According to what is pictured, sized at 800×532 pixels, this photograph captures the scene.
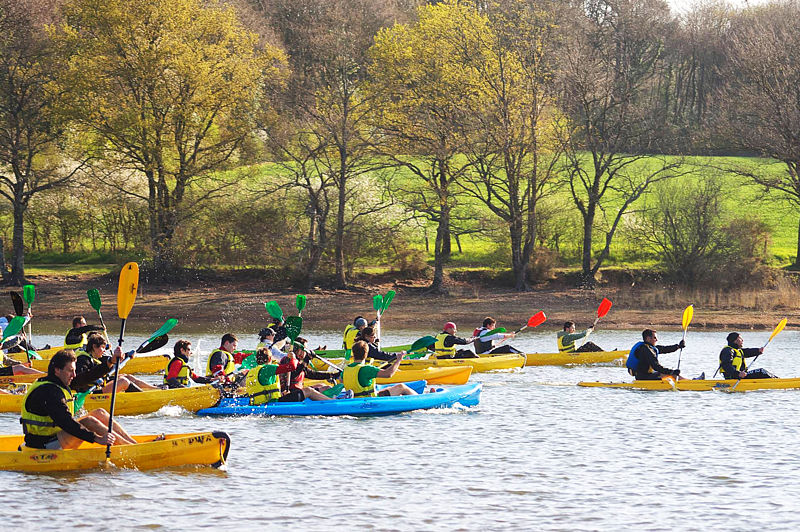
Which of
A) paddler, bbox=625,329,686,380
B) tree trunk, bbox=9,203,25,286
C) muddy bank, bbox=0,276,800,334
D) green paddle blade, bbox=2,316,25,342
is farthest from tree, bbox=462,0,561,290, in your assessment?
green paddle blade, bbox=2,316,25,342

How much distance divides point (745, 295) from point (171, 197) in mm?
18905

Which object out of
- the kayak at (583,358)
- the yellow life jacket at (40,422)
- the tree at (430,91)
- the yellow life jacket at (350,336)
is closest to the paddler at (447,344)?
the yellow life jacket at (350,336)

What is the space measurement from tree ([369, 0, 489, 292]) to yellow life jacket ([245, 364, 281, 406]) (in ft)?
62.7

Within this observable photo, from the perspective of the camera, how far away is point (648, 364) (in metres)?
17.3

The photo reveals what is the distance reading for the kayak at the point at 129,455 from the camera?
10758mm

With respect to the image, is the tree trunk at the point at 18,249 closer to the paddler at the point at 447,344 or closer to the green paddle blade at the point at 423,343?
the paddler at the point at 447,344

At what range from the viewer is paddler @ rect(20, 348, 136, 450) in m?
10.2

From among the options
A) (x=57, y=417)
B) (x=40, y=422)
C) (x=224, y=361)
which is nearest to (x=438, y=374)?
(x=224, y=361)

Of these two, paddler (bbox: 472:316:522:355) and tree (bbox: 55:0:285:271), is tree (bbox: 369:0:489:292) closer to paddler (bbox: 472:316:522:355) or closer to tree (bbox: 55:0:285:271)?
tree (bbox: 55:0:285:271)

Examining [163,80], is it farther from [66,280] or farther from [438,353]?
[438,353]

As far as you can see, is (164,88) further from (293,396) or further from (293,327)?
(293,396)

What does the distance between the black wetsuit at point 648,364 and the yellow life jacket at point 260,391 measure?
648 centimetres

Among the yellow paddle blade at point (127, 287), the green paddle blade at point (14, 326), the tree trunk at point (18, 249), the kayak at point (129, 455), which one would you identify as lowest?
the kayak at point (129, 455)

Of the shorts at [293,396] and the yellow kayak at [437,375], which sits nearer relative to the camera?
the shorts at [293,396]
